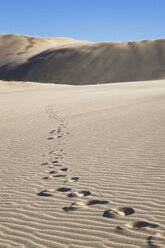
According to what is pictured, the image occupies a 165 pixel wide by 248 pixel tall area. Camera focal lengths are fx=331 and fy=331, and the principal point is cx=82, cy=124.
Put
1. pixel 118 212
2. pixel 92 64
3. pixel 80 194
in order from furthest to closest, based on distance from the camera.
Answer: pixel 92 64
pixel 80 194
pixel 118 212

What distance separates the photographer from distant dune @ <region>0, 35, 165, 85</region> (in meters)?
67.9

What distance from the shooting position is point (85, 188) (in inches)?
199

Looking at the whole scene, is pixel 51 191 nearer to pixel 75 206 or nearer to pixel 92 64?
pixel 75 206

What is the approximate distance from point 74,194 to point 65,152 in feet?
9.79

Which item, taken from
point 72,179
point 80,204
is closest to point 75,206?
point 80,204

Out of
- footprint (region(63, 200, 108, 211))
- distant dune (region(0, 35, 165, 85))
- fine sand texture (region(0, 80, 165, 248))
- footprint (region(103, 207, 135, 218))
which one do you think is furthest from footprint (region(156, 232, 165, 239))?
distant dune (region(0, 35, 165, 85))

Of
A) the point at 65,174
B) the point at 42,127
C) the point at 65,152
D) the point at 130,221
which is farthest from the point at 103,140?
the point at 130,221

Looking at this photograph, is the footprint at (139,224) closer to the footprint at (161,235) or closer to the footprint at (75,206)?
the footprint at (161,235)

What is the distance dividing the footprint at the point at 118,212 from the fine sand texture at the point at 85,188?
1cm

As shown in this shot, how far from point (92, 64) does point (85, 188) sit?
70639mm

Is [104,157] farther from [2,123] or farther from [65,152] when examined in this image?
[2,123]

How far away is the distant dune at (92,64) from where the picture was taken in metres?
A: 67.9

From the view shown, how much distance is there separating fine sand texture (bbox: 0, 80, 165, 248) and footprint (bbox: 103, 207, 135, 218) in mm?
13

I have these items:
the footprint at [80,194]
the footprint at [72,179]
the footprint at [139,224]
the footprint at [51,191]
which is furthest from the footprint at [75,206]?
the footprint at [72,179]
